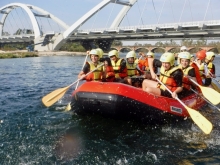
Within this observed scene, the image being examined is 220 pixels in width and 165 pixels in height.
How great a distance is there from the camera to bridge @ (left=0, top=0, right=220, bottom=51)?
38.8 m

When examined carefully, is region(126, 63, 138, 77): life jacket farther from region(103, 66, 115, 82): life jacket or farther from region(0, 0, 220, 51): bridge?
region(0, 0, 220, 51): bridge

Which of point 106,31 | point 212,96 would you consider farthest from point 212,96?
point 106,31

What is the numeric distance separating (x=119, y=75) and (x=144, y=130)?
2209 mm

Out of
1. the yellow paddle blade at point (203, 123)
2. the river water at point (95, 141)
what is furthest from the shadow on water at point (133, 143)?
the yellow paddle blade at point (203, 123)

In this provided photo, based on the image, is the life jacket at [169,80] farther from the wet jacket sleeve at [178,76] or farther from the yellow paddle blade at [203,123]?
the yellow paddle blade at [203,123]

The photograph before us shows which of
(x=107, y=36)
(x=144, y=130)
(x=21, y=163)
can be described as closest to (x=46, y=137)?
(x=21, y=163)

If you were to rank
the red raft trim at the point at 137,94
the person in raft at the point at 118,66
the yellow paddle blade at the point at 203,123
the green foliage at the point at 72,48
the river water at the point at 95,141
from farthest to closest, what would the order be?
the green foliage at the point at 72,48, the person in raft at the point at 118,66, the red raft trim at the point at 137,94, the yellow paddle blade at the point at 203,123, the river water at the point at 95,141

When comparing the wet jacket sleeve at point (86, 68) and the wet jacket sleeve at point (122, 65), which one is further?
the wet jacket sleeve at point (122, 65)

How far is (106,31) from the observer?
50.9 meters

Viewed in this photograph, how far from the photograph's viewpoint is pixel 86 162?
Result: 4.62 meters

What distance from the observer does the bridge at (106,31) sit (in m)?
38.8

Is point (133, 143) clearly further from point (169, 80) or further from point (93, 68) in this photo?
point (93, 68)

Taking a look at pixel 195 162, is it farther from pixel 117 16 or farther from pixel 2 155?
pixel 117 16

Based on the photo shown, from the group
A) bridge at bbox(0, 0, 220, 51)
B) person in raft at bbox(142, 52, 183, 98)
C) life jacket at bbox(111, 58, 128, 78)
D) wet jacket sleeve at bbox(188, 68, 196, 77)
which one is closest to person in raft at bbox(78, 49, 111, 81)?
life jacket at bbox(111, 58, 128, 78)
